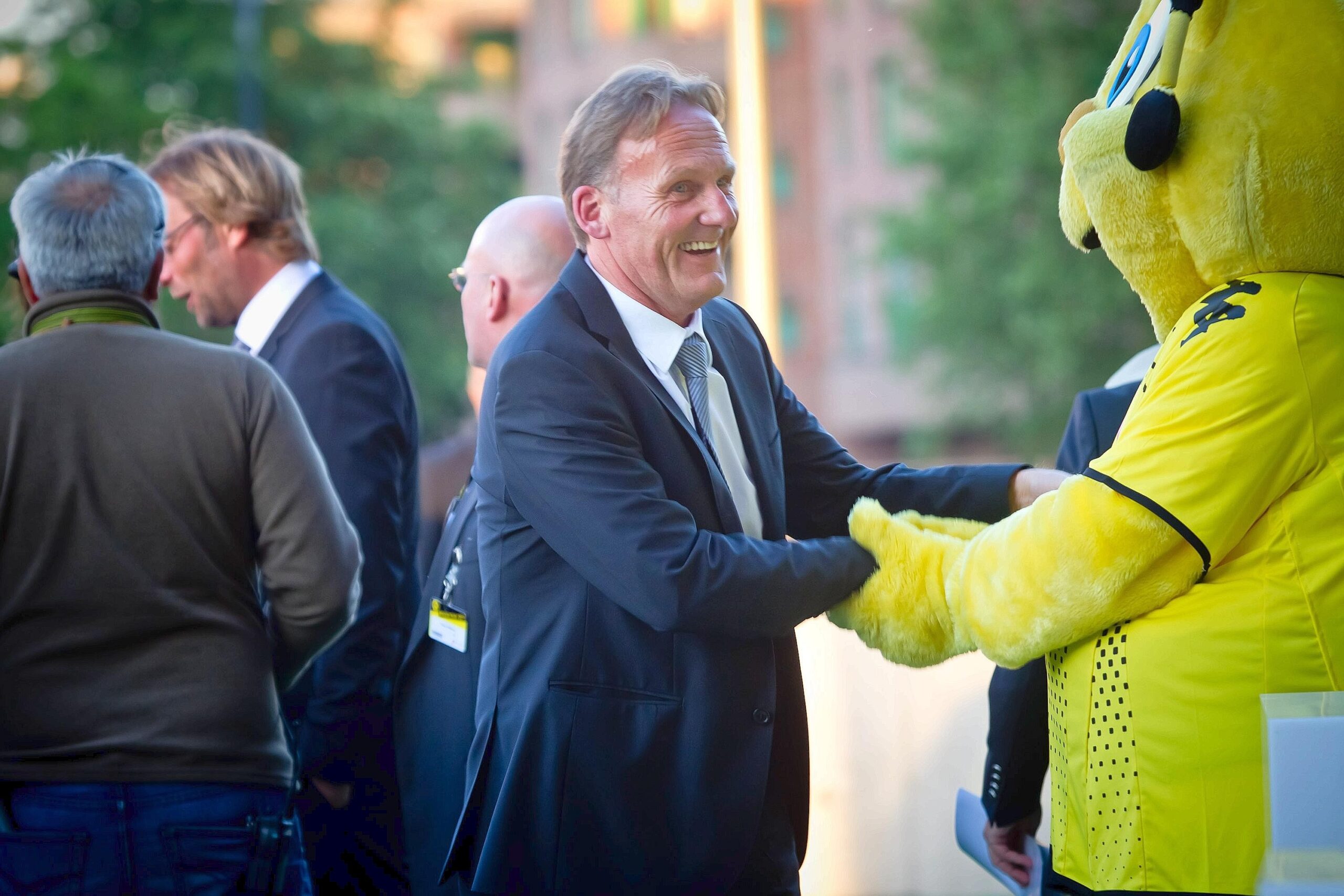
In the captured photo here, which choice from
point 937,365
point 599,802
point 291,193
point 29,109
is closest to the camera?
point 599,802

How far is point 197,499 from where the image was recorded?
258cm

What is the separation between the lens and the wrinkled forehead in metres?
2.58

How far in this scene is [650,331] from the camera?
258cm

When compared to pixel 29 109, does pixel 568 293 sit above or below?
below

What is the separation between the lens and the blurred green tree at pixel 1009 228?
62.5 feet

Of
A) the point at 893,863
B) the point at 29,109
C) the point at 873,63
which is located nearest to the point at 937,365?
the point at 873,63

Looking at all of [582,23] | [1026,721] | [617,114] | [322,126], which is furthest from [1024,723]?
[582,23]

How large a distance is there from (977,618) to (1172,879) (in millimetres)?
468

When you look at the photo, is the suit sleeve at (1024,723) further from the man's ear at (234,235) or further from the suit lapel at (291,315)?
the man's ear at (234,235)

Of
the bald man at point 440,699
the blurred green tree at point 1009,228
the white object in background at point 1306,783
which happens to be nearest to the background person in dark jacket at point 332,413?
the bald man at point 440,699

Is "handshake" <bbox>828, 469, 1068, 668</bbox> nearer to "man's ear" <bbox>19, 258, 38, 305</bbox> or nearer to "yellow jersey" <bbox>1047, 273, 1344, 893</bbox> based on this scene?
"yellow jersey" <bbox>1047, 273, 1344, 893</bbox>

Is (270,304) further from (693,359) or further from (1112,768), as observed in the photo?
(1112,768)

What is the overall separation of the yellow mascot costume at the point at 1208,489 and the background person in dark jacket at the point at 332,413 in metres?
1.72

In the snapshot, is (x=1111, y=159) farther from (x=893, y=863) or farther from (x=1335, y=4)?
(x=893, y=863)
